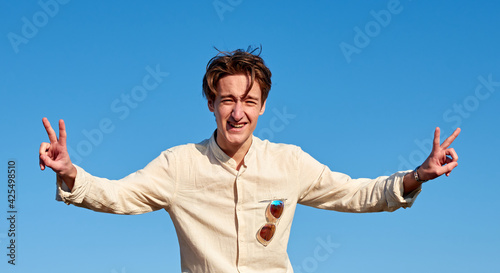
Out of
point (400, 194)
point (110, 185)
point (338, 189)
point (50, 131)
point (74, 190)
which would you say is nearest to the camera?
point (50, 131)

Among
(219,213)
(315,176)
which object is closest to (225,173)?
(219,213)

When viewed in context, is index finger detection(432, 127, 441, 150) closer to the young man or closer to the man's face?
the young man

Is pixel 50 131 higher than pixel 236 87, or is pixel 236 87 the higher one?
pixel 236 87

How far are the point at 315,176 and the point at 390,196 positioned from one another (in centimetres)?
74

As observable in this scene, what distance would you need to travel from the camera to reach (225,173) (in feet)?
18.1

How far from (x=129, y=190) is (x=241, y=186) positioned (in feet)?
3.30

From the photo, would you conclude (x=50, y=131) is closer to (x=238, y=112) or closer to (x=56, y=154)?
(x=56, y=154)

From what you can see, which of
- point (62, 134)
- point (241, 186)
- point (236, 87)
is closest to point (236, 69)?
point (236, 87)

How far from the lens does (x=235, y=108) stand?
5.43 metres

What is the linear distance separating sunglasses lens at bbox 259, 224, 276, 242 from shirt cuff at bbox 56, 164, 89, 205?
64.4 inches

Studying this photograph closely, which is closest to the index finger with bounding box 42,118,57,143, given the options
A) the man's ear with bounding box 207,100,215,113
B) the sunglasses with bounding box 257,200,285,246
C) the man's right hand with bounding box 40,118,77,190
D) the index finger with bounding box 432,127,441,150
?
→ the man's right hand with bounding box 40,118,77,190

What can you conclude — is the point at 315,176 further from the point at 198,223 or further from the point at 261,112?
the point at 198,223

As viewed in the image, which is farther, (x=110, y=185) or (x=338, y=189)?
(x=338, y=189)

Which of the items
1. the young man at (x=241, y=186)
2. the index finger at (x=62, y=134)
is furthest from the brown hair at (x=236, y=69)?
the index finger at (x=62, y=134)
